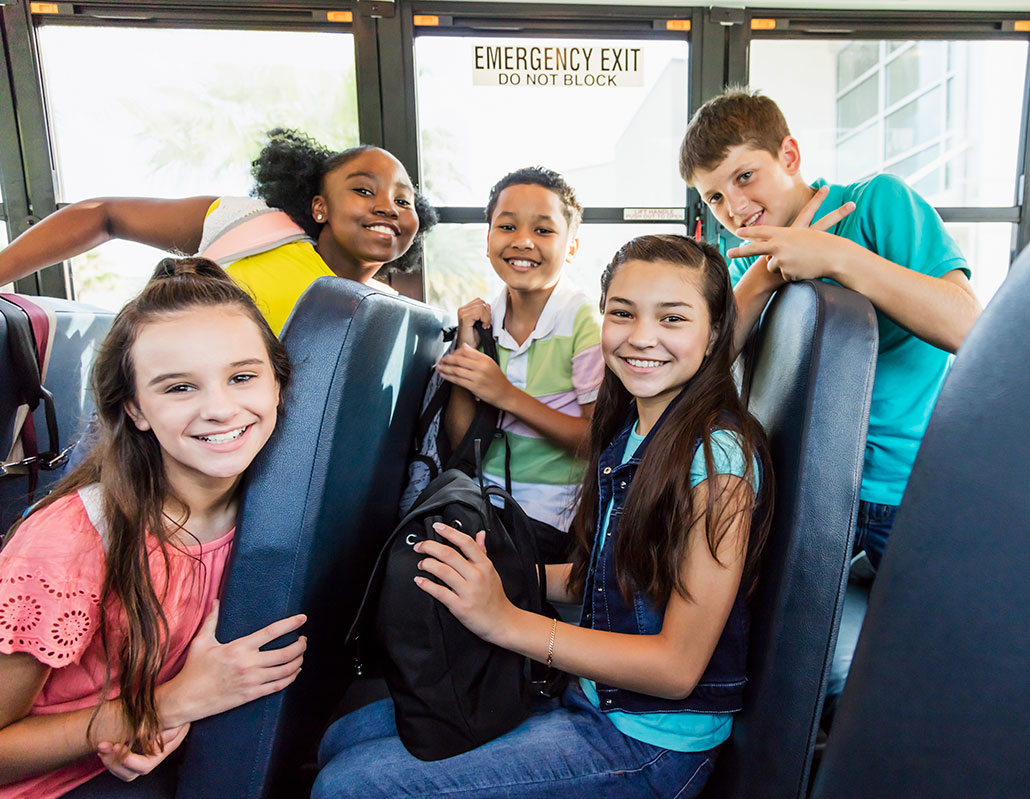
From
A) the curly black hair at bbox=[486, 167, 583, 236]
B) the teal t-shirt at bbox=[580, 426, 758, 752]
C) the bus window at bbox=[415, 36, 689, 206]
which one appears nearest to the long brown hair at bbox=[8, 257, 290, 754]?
the teal t-shirt at bbox=[580, 426, 758, 752]

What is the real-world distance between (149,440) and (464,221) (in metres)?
1.90

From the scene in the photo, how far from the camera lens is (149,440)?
0.95 m

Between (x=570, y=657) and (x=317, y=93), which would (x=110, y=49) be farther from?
(x=570, y=657)

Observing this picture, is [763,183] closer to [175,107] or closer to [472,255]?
[472,255]

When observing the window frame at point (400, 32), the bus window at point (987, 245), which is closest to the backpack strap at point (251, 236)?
the window frame at point (400, 32)

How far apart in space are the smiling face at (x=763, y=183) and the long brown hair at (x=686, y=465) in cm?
39

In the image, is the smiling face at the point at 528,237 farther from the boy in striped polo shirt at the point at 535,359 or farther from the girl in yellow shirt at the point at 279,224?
the girl in yellow shirt at the point at 279,224

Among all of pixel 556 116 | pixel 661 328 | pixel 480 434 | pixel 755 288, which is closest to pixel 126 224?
pixel 480 434

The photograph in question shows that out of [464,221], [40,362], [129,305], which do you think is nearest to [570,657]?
[129,305]

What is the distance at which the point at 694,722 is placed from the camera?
879mm

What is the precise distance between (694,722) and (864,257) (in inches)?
28.9

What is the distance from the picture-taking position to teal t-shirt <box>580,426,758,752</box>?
2.79 ft

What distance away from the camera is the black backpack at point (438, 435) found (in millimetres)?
1422

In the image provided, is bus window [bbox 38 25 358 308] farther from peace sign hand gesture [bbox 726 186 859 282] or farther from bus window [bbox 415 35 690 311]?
peace sign hand gesture [bbox 726 186 859 282]
